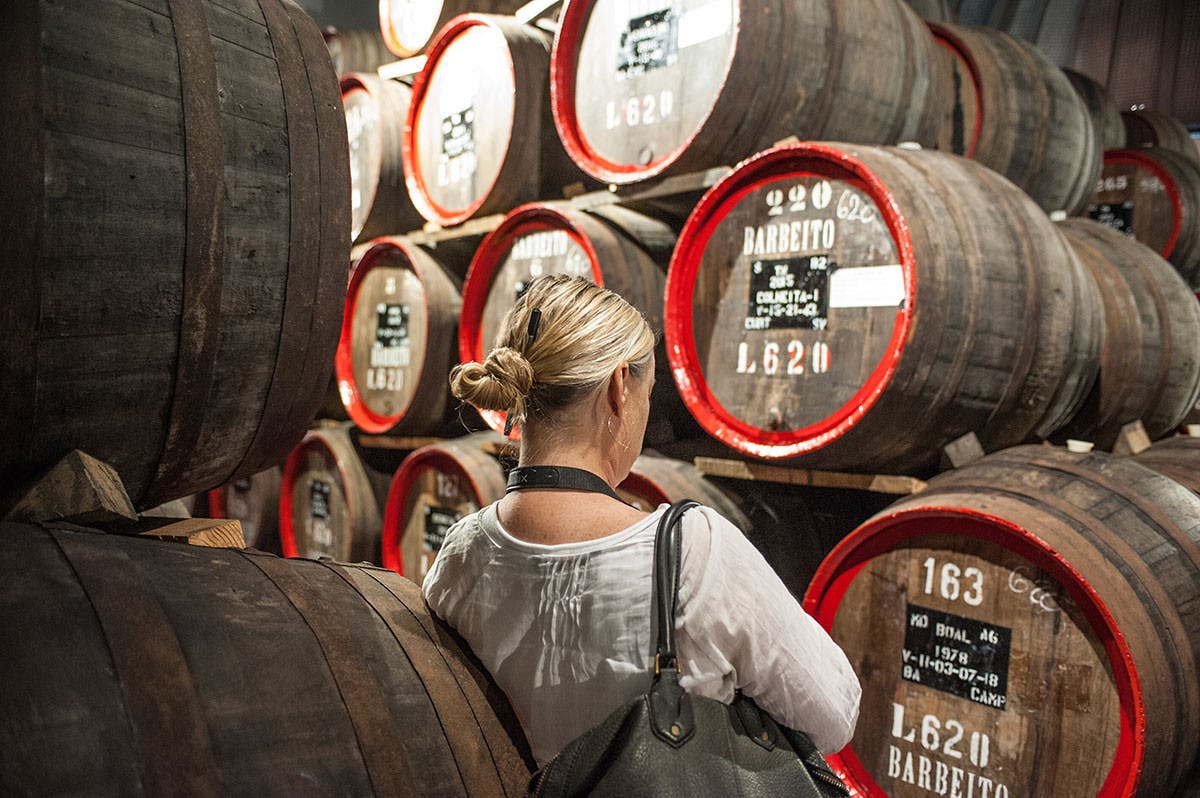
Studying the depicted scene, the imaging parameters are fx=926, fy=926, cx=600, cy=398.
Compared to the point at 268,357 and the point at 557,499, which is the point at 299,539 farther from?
the point at 557,499

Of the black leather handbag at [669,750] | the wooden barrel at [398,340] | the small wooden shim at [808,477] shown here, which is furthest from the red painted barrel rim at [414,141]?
the black leather handbag at [669,750]

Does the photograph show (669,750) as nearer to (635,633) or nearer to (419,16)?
(635,633)

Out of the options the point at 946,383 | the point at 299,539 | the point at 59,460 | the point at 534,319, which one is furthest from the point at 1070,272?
the point at 299,539

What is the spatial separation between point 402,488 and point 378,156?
165 centimetres

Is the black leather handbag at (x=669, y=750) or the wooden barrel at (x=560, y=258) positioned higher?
the wooden barrel at (x=560, y=258)

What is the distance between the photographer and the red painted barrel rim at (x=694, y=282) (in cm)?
228

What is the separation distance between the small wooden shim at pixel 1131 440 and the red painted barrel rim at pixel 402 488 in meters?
2.35

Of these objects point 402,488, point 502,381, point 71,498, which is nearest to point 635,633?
point 502,381

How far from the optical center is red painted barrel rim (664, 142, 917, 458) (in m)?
2.28

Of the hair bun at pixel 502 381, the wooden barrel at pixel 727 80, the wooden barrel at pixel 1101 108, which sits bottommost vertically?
the hair bun at pixel 502 381

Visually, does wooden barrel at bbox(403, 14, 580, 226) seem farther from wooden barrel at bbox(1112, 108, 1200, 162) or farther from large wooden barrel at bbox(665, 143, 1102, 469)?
wooden barrel at bbox(1112, 108, 1200, 162)

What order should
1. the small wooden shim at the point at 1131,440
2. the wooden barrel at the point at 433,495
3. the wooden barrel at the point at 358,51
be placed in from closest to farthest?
1. the small wooden shim at the point at 1131,440
2. the wooden barrel at the point at 433,495
3. the wooden barrel at the point at 358,51

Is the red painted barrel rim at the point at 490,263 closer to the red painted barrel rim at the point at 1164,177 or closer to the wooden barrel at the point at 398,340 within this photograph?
the wooden barrel at the point at 398,340

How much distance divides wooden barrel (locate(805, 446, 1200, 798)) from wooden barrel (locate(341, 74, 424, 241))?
3.07m
